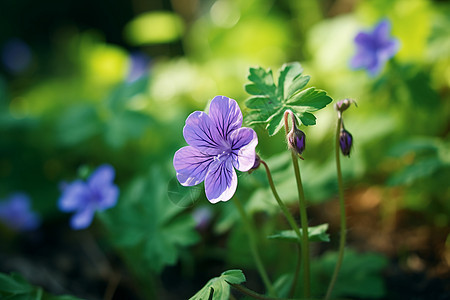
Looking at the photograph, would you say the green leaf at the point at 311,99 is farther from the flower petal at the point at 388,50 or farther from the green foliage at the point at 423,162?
the flower petal at the point at 388,50

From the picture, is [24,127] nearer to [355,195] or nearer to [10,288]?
[10,288]

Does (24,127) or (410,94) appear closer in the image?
(410,94)

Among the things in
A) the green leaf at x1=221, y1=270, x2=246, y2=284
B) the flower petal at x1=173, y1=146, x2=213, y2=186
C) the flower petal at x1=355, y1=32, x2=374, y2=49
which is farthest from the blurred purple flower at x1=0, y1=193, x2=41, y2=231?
the flower petal at x1=355, y1=32, x2=374, y2=49

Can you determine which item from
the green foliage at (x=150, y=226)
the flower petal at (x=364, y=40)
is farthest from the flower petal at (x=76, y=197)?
the flower petal at (x=364, y=40)

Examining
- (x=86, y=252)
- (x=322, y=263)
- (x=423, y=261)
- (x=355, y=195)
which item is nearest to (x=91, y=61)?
(x=86, y=252)

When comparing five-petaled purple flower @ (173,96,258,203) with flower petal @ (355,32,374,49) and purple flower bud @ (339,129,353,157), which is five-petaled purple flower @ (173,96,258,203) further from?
flower petal @ (355,32,374,49)

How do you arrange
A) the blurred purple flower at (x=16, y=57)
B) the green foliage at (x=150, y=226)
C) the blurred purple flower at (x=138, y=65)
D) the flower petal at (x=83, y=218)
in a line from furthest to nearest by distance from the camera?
1. the blurred purple flower at (x=16, y=57)
2. the blurred purple flower at (x=138, y=65)
3. the flower petal at (x=83, y=218)
4. the green foliage at (x=150, y=226)

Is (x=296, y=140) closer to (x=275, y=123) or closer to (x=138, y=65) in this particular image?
(x=275, y=123)
